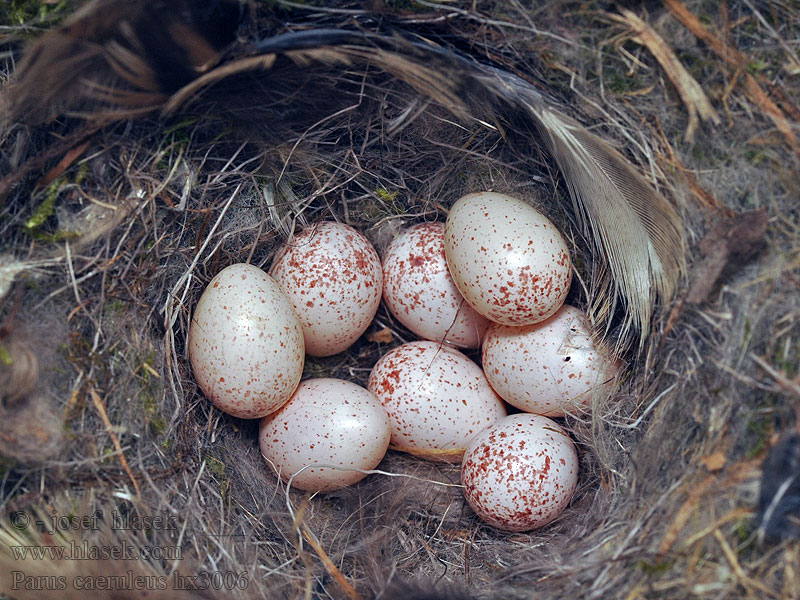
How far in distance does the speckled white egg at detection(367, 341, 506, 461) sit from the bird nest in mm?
123

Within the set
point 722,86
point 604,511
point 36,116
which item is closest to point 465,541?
point 604,511

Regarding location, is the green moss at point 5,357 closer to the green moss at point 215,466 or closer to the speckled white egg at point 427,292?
the green moss at point 215,466

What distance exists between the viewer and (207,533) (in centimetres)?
157

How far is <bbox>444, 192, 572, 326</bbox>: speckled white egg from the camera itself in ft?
5.49

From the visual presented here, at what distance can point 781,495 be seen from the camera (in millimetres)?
1266

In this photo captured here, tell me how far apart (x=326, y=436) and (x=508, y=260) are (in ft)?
2.31

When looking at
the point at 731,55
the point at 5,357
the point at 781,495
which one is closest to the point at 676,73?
the point at 731,55

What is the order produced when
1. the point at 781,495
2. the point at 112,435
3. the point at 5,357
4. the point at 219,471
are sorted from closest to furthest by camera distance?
the point at 781,495, the point at 5,357, the point at 112,435, the point at 219,471

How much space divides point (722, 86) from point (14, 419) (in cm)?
187

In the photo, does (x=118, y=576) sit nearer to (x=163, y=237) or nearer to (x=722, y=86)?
(x=163, y=237)

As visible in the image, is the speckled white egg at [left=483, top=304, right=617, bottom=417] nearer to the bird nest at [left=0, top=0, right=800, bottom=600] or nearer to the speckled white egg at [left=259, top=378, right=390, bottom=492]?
the bird nest at [left=0, top=0, right=800, bottom=600]

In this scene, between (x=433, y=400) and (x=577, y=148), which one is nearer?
(x=577, y=148)

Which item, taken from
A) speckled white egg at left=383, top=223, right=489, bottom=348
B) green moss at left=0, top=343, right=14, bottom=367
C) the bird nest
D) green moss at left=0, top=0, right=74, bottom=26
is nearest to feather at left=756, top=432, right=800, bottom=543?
the bird nest

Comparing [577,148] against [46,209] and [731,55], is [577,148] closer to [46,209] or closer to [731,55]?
[731,55]
